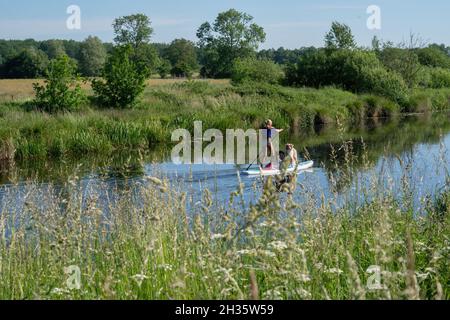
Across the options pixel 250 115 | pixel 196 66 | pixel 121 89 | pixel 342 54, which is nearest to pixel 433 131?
pixel 250 115

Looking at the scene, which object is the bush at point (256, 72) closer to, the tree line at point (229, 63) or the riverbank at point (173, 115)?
the tree line at point (229, 63)

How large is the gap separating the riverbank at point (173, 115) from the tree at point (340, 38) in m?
10.3

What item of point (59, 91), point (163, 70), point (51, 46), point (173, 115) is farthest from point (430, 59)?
point (51, 46)

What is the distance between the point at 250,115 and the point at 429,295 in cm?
2832

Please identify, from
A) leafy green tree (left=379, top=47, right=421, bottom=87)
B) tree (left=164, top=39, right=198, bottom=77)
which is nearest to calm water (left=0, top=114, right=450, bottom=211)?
leafy green tree (left=379, top=47, right=421, bottom=87)

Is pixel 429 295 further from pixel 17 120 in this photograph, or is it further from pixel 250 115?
pixel 250 115

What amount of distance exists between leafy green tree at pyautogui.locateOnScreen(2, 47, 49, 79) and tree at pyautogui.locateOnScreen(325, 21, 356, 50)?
108 feet

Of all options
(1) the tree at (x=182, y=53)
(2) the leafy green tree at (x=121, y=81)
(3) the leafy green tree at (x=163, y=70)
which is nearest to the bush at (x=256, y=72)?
(2) the leafy green tree at (x=121, y=81)

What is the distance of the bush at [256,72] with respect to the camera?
50.3 m

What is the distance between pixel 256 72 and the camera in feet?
168

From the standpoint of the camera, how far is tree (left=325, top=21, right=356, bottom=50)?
58.1 meters

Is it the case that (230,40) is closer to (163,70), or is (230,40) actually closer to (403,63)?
(163,70)

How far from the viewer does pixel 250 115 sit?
32.8m
